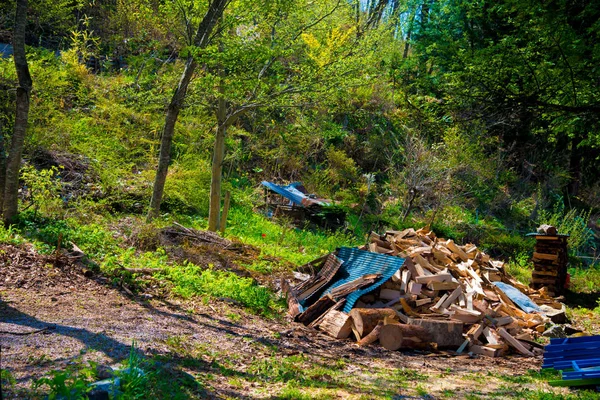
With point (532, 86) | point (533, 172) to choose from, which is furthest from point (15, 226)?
point (533, 172)

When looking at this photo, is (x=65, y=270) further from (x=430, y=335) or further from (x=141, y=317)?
(x=430, y=335)

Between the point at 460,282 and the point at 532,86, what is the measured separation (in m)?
3.47

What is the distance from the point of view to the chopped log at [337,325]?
7398 mm

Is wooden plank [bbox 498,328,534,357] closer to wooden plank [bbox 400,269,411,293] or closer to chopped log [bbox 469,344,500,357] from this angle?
chopped log [bbox 469,344,500,357]

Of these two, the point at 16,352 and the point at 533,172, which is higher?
the point at 533,172

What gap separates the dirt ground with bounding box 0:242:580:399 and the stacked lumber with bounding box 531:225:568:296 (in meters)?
5.56

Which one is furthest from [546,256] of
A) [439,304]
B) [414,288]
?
[414,288]

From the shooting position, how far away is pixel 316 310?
8.01 meters

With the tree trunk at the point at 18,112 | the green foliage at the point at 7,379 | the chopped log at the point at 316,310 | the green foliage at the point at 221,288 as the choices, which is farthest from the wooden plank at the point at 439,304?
the tree trunk at the point at 18,112

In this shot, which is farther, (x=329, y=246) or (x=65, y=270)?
(x=329, y=246)

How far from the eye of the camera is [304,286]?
A: 8836mm

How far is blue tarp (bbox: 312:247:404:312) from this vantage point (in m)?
8.11

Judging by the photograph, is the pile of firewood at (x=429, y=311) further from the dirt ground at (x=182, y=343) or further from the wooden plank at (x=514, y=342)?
the dirt ground at (x=182, y=343)

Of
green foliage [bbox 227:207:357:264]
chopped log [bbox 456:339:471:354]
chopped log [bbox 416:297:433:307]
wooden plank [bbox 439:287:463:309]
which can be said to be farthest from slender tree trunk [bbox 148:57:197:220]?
chopped log [bbox 456:339:471:354]
